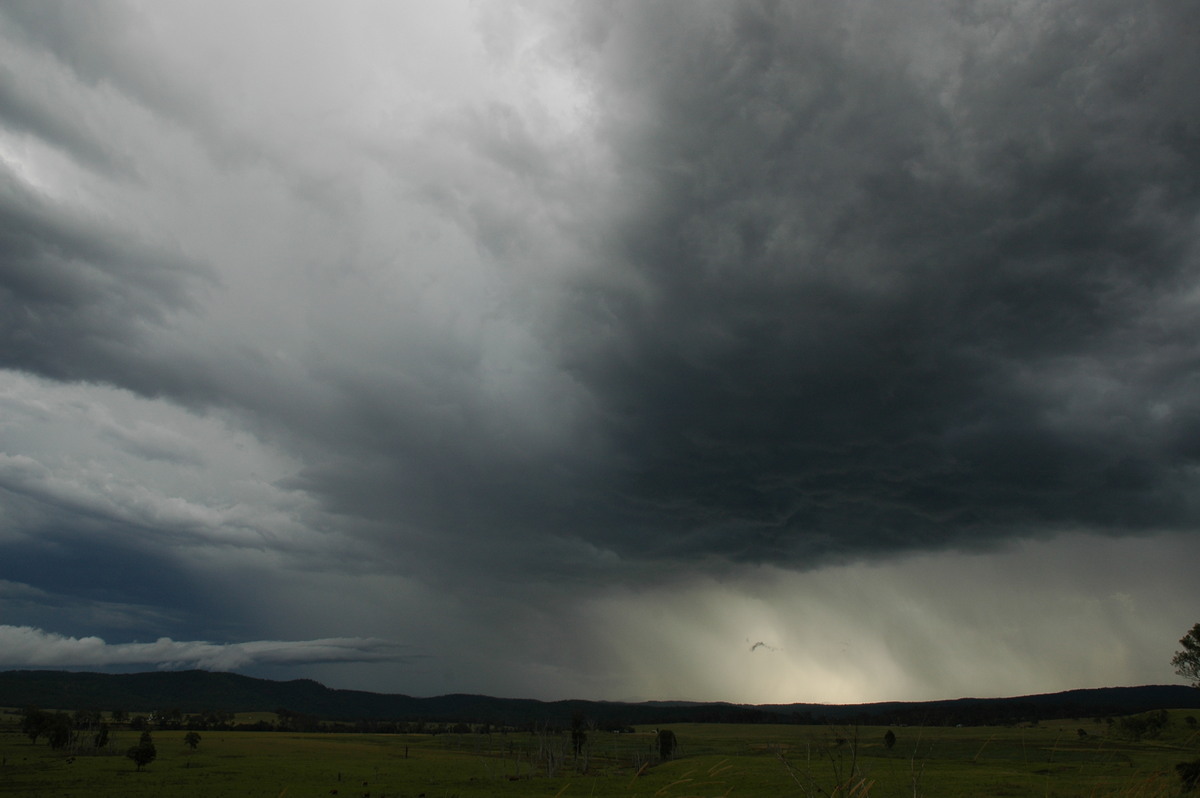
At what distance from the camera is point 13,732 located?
176875mm

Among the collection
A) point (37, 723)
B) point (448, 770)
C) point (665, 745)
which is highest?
point (665, 745)

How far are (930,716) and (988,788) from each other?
6932 cm

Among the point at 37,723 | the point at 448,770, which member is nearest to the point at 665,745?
the point at 448,770

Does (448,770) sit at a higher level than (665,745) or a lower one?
lower

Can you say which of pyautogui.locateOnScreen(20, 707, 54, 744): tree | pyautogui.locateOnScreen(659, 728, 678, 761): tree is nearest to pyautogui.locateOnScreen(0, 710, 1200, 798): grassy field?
pyautogui.locateOnScreen(20, 707, 54, 744): tree

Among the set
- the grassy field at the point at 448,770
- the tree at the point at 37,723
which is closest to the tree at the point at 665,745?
the grassy field at the point at 448,770

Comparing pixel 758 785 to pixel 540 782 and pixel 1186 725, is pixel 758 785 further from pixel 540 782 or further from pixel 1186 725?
pixel 1186 725

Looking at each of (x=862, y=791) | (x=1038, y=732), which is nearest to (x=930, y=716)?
(x=862, y=791)

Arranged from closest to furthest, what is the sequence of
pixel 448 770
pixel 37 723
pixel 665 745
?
1. pixel 448 770
2. pixel 665 745
3. pixel 37 723

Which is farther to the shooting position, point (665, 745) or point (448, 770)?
point (665, 745)

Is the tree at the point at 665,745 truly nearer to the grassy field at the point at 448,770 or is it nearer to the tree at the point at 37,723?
the grassy field at the point at 448,770

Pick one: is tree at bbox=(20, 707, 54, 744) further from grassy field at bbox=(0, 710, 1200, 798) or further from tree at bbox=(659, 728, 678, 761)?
tree at bbox=(659, 728, 678, 761)

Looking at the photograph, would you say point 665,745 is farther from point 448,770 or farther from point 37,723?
point 37,723

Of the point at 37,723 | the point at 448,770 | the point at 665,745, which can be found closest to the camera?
the point at 448,770
